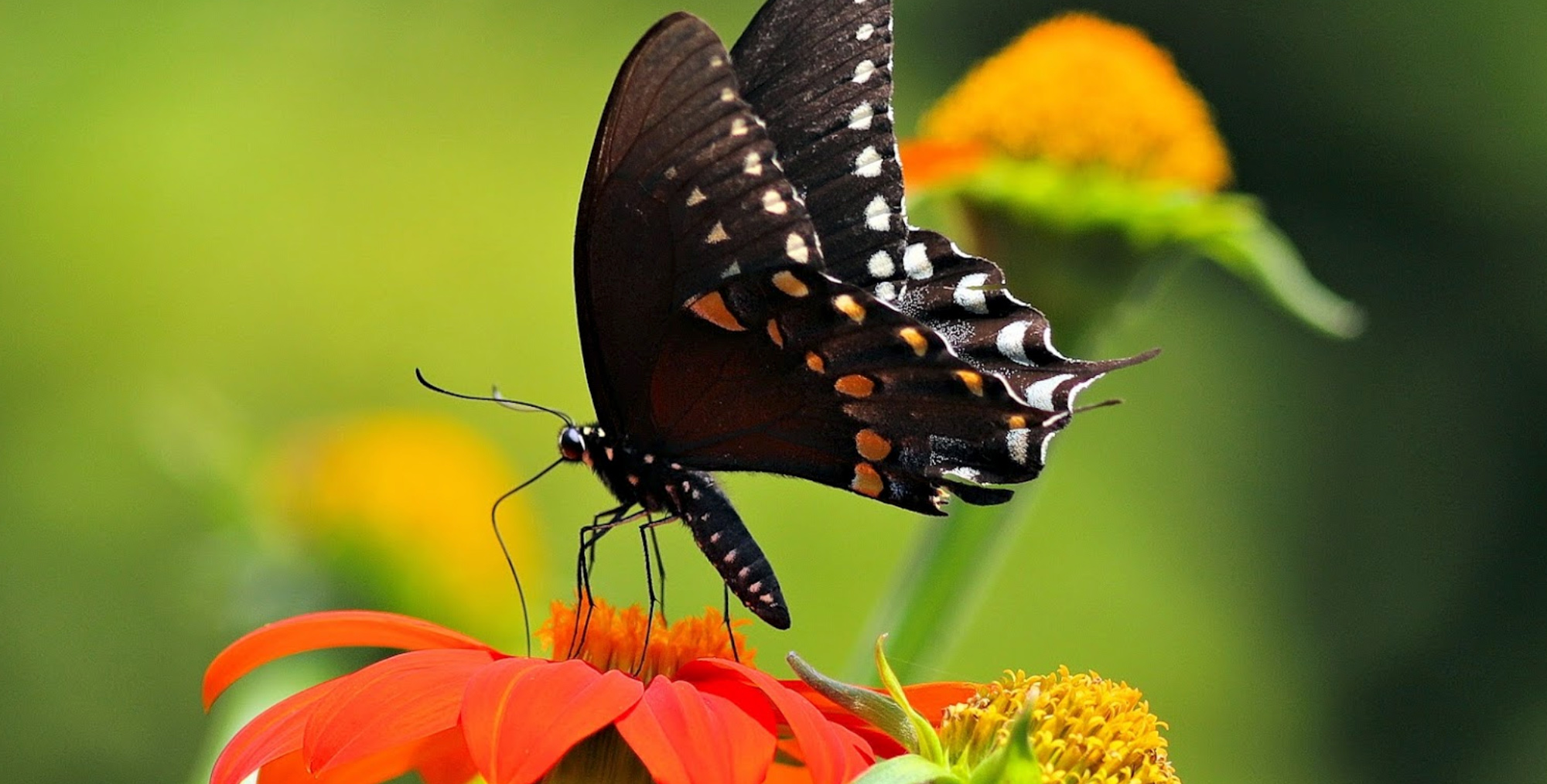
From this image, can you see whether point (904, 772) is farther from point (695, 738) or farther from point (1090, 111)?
point (1090, 111)

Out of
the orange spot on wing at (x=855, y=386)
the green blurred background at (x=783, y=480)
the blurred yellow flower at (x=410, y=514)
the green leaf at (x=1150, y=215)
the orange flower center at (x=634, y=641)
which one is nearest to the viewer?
the orange flower center at (x=634, y=641)

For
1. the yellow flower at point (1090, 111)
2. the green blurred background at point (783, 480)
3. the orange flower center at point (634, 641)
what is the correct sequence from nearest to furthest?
the orange flower center at point (634, 641) → the yellow flower at point (1090, 111) → the green blurred background at point (783, 480)

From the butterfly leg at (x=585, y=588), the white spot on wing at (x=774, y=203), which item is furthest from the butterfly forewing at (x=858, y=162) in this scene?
the butterfly leg at (x=585, y=588)

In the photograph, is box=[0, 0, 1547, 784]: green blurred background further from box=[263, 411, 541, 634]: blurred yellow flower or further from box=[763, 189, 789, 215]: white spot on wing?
box=[763, 189, 789, 215]: white spot on wing

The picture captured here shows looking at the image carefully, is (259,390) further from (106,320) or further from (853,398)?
(853,398)

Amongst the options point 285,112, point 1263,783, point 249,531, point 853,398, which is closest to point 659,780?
point 853,398

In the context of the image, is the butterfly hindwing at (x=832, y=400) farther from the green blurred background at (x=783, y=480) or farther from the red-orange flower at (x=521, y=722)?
the green blurred background at (x=783, y=480)

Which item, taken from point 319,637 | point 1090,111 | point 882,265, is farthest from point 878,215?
point 1090,111
